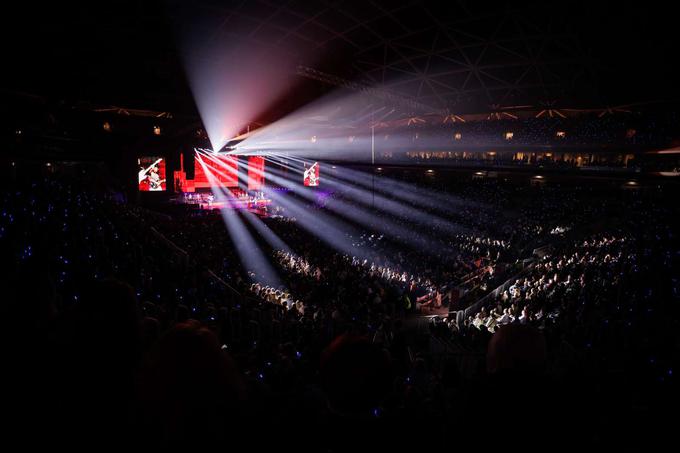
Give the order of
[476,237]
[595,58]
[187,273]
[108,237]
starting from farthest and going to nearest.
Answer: [476,237]
[595,58]
[108,237]
[187,273]

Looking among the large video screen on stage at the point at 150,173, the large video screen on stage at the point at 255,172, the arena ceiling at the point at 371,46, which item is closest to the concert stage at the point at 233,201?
the large video screen on stage at the point at 255,172

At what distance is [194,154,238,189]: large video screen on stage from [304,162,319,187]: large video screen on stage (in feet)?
21.1

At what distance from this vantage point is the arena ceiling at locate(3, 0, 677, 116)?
952 centimetres

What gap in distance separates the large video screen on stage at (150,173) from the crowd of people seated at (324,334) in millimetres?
8346

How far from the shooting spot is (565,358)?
655 cm

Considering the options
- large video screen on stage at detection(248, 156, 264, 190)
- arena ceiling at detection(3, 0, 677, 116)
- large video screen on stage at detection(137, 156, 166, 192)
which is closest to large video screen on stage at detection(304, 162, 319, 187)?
large video screen on stage at detection(248, 156, 264, 190)

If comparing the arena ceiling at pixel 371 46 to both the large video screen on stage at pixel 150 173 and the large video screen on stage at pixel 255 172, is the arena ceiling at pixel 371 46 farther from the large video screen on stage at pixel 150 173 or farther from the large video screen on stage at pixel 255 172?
the large video screen on stage at pixel 255 172

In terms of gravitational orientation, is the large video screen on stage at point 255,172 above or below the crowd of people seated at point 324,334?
above

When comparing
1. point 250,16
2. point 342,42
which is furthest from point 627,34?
point 250,16

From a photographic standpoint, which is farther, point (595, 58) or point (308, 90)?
point (308, 90)

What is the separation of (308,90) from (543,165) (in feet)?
54.3

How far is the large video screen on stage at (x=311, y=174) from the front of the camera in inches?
1293

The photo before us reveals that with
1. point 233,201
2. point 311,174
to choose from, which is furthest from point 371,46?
point 233,201

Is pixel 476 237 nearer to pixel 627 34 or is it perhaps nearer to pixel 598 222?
pixel 598 222
